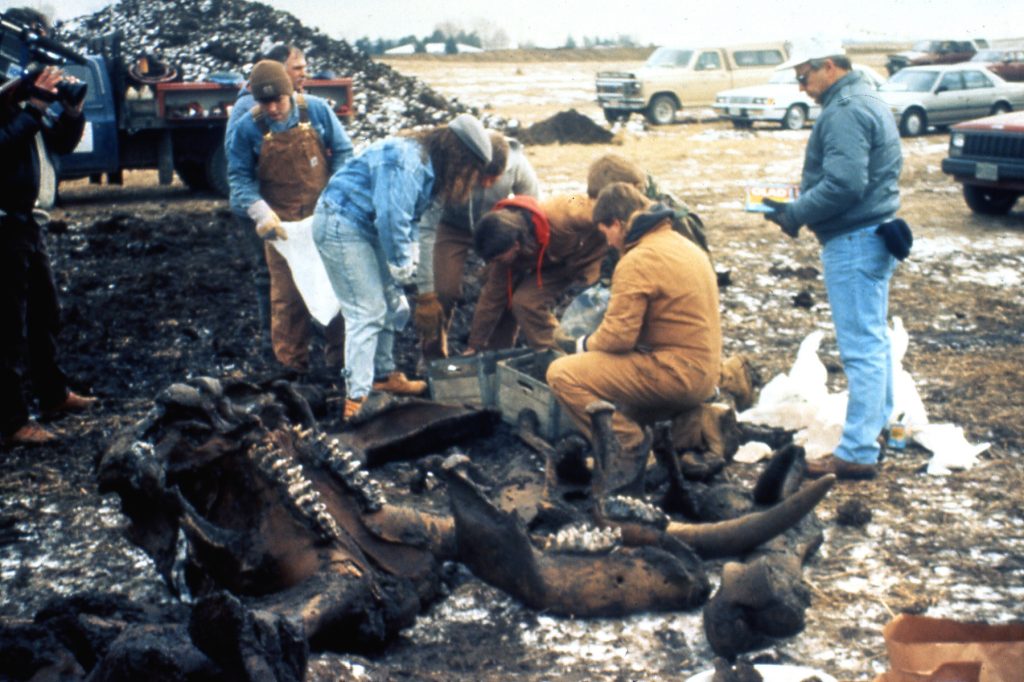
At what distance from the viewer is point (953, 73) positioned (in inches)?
818


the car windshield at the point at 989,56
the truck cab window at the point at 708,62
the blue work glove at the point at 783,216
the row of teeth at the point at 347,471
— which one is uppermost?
the car windshield at the point at 989,56

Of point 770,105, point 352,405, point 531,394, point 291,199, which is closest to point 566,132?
point 770,105

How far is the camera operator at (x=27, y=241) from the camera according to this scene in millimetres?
5309

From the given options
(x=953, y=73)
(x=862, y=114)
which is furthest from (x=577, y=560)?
(x=953, y=73)

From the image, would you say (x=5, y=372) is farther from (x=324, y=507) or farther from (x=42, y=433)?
(x=324, y=507)

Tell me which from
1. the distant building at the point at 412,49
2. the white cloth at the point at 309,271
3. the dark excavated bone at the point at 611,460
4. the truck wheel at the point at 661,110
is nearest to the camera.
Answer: the dark excavated bone at the point at 611,460

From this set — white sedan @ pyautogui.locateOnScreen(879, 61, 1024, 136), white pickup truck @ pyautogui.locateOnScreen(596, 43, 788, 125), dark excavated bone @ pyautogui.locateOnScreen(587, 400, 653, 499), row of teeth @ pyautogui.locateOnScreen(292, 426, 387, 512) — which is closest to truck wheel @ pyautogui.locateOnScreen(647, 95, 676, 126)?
white pickup truck @ pyautogui.locateOnScreen(596, 43, 788, 125)

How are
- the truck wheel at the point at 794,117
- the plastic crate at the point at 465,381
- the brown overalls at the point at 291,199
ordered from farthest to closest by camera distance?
the truck wheel at the point at 794,117, the brown overalls at the point at 291,199, the plastic crate at the point at 465,381

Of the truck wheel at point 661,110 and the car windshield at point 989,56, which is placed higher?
the car windshield at point 989,56

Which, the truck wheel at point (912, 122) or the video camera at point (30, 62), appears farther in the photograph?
the truck wheel at point (912, 122)

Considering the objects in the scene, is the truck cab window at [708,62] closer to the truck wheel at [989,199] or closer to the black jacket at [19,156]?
the truck wheel at [989,199]

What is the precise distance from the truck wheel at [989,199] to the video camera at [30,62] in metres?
10.1

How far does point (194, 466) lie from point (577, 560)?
4.41 feet

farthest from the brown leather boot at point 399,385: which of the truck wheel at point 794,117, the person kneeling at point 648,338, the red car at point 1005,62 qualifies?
the red car at point 1005,62
